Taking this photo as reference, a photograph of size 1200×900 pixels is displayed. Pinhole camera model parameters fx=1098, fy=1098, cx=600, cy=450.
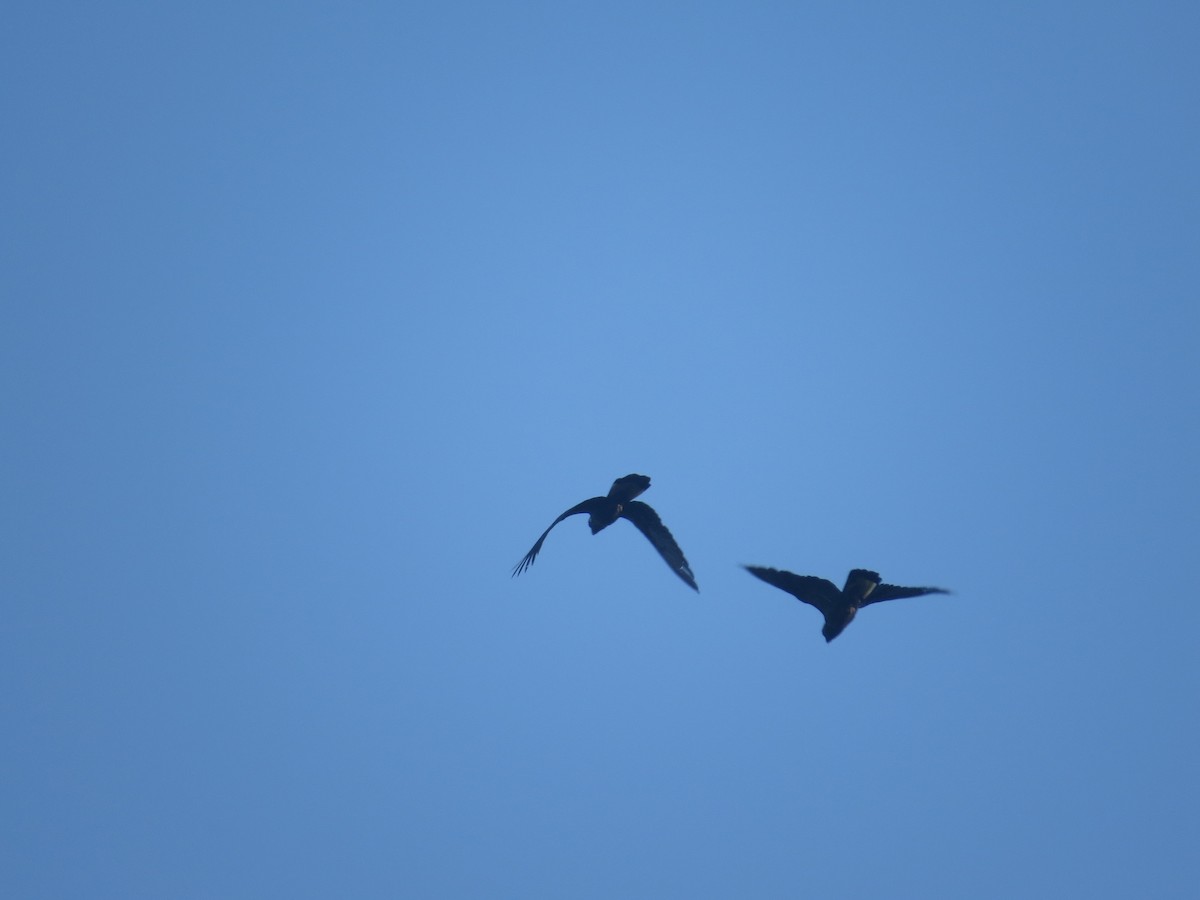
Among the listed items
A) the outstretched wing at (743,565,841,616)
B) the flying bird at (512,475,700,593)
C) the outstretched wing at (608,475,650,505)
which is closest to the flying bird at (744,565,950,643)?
the outstretched wing at (743,565,841,616)

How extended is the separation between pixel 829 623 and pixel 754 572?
141cm

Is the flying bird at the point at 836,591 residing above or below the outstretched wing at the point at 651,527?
below

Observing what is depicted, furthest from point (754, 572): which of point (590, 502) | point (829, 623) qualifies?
point (590, 502)

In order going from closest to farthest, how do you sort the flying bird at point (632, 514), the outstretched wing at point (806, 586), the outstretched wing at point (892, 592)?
the outstretched wing at point (892, 592), the outstretched wing at point (806, 586), the flying bird at point (632, 514)

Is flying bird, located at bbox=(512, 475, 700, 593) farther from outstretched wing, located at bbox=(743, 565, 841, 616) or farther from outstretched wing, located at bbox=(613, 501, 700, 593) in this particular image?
outstretched wing, located at bbox=(743, 565, 841, 616)

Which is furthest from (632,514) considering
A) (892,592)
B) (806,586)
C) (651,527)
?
(892,592)

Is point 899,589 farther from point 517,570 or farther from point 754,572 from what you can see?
point 517,570

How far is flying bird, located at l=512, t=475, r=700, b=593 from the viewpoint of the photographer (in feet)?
60.4

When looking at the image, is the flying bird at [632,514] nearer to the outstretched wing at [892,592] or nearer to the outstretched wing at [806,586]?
the outstretched wing at [806,586]

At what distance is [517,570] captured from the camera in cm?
1731

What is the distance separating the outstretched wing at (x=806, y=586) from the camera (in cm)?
1719

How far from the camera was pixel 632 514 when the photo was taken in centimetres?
1897

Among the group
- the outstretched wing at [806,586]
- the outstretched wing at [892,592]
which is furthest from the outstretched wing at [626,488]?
the outstretched wing at [892,592]

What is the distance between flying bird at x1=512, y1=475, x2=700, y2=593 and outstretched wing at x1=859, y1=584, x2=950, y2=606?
2913 mm
